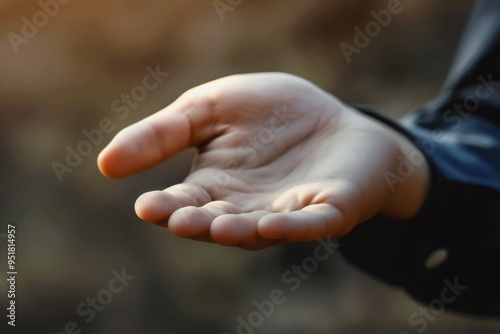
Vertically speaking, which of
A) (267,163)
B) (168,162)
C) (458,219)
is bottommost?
(168,162)

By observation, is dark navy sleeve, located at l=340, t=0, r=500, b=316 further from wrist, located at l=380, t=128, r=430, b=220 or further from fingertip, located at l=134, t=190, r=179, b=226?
fingertip, located at l=134, t=190, r=179, b=226

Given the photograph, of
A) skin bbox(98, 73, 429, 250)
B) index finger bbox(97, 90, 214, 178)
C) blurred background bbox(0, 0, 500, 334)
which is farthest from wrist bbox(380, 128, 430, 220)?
blurred background bbox(0, 0, 500, 334)

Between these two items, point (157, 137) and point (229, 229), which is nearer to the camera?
point (229, 229)

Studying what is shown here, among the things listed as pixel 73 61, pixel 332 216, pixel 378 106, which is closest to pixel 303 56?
pixel 378 106

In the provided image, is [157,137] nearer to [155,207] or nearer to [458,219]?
[155,207]

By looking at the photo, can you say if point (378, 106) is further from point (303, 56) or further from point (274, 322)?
point (274, 322)

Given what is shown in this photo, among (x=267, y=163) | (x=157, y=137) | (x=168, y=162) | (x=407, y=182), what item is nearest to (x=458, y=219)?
(x=407, y=182)
